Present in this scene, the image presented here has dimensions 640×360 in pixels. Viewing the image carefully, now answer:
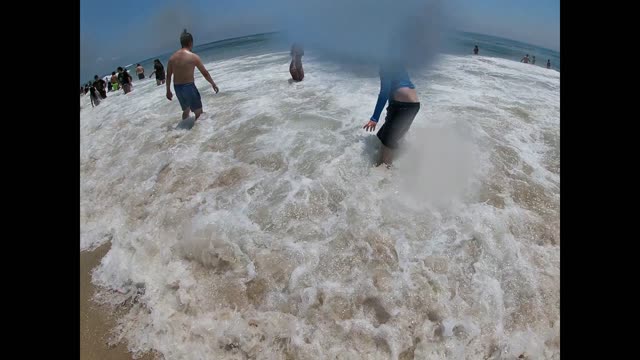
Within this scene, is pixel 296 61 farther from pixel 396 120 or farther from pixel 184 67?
pixel 396 120

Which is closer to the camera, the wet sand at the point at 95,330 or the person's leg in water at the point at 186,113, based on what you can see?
the wet sand at the point at 95,330

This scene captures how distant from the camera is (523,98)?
752cm

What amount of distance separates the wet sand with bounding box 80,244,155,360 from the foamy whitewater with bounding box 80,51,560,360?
0.31 feet

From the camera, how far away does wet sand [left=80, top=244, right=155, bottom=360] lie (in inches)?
113

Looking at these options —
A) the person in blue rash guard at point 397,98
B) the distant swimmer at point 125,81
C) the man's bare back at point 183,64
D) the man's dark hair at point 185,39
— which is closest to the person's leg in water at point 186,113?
the man's bare back at point 183,64

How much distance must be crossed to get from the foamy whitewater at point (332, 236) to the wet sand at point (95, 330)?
0.31ft

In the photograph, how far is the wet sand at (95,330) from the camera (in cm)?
288

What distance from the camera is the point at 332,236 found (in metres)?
3.65

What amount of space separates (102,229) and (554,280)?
5.35 meters

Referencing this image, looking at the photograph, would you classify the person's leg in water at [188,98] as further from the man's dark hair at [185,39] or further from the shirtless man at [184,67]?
the man's dark hair at [185,39]

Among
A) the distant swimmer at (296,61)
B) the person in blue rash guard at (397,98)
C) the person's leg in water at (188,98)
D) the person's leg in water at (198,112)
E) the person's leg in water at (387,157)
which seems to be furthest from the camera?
the distant swimmer at (296,61)

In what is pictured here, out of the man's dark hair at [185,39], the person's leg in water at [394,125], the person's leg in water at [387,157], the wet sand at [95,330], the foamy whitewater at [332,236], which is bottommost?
the wet sand at [95,330]

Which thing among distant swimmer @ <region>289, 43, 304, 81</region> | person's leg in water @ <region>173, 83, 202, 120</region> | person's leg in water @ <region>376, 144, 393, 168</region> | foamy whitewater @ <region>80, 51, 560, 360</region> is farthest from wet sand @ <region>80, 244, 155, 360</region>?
distant swimmer @ <region>289, 43, 304, 81</region>
